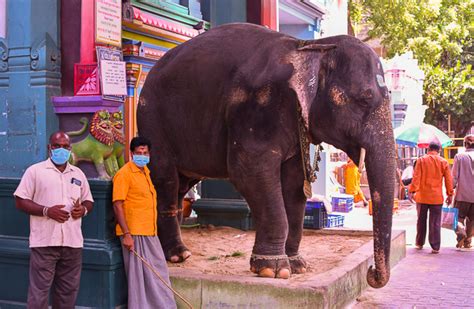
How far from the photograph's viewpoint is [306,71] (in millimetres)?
5879

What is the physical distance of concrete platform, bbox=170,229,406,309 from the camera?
5.29m

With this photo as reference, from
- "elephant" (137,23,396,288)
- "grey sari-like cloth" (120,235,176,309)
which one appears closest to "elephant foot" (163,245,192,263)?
"elephant" (137,23,396,288)

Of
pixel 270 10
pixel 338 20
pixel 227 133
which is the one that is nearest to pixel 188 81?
pixel 227 133

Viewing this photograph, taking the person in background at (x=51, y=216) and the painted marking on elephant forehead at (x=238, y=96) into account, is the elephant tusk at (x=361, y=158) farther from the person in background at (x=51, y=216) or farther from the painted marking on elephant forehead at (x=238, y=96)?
the person in background at (x=51, y=216)

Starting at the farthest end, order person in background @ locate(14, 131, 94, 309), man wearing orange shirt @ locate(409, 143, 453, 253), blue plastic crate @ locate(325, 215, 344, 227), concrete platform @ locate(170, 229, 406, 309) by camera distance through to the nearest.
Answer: man wearing orange shirt @ locate(409, 143, 453, 253)
blue plastic crate @ locate(325, 215, 344, 227)
concrete platform @ locate(170, 229, 406, 309)
person in background @ locate(14, 131, 94, 309)

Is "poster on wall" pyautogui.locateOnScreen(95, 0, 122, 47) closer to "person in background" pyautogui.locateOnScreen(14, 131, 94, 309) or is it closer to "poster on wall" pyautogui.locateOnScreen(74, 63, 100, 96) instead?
"poster on wall" pyautogui.locateOnScreen(74, 63, 100, 96)

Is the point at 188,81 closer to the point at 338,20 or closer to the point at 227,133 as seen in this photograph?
the point at 227,133

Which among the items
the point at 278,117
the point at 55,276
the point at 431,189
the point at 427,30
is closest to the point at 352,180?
the point at 427,30

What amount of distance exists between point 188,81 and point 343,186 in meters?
13.5

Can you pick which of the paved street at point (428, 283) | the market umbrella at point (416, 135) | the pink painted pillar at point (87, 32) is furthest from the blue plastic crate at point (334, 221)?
the market umbrella at point (416, 135)

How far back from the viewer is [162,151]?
6.70m

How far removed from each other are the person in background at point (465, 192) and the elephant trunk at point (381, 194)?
5051 mm

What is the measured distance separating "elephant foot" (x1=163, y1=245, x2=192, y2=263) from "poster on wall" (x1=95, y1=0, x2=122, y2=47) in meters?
2.14

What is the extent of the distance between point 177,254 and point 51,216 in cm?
211
